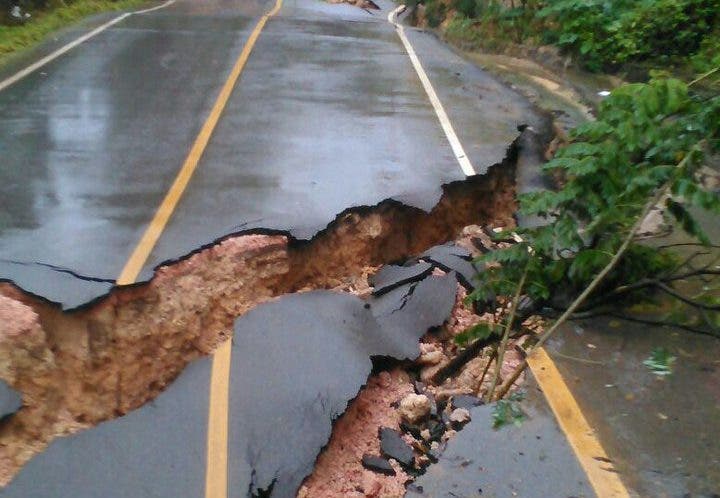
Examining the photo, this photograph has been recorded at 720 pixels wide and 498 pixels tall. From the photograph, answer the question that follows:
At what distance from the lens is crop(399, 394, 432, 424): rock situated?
16.8 ft

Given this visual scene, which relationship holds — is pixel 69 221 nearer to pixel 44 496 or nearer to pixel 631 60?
pixel 44 496

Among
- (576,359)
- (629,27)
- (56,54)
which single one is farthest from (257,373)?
(629,27)

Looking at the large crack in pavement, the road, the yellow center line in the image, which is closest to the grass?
the road

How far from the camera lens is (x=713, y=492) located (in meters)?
4.08

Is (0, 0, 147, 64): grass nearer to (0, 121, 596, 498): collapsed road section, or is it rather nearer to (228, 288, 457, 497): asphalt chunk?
(0, 121, 596, 498): collapsed road section

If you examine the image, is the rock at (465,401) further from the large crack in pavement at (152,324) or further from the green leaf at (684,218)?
the green leaf at (684,218)

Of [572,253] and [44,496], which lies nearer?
[44,496]

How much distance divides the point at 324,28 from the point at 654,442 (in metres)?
15.3

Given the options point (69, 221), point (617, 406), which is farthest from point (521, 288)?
point (69, 221)

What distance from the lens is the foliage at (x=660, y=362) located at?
5176 millimetres

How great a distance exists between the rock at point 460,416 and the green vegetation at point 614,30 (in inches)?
313

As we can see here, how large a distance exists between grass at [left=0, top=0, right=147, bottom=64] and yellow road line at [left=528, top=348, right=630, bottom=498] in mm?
10861

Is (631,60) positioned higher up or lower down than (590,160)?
lower down

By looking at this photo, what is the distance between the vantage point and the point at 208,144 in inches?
356
